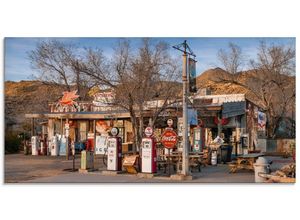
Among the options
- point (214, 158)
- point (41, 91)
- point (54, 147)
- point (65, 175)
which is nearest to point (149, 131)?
point (65, 175)

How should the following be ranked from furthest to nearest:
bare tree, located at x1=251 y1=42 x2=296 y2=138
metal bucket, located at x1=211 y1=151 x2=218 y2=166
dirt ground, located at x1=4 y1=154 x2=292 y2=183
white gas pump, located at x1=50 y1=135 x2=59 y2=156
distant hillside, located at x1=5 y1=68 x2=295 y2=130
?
white gas pump, located at x1=50 y1=135 x2=59 y2=156 < metal bucket, located at x1=211 y1=151 x2=218 y2=166 < distant hillside, located at x1=5 y1=68 x2=295 y2=130 < bare tree, located at x1=251 y1=42 x2=296 y2=138 < dirt ground, located at x1=4 y1=154 x2=292 y2=183

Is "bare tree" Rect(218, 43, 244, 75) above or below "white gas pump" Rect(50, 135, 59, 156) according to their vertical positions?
above

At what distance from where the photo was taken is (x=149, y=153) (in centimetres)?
1034

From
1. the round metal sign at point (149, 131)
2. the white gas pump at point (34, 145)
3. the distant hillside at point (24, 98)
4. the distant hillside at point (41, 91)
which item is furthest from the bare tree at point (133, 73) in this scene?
the white gas pump at point (34, 145)

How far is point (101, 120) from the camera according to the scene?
1825 centimetres

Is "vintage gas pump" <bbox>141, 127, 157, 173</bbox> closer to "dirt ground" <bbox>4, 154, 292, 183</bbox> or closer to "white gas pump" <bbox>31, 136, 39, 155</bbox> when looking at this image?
"dirt ground" <bbox>4, 154, 292, 183</bbox>

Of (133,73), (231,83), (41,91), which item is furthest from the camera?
(41,91)

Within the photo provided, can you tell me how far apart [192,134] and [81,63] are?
5.47 meters

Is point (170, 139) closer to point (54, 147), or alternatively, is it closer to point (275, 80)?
point (275, 80)

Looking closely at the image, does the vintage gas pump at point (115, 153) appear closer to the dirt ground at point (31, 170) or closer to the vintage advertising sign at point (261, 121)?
the dirt ground at point (31, 170)

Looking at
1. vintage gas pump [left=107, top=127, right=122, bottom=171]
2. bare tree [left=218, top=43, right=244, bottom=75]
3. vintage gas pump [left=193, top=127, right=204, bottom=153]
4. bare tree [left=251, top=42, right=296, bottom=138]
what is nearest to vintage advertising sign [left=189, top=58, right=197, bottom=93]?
bare tree [left=218, top=43, right=244, bottom=75]

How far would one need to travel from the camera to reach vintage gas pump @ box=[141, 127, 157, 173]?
1030cm

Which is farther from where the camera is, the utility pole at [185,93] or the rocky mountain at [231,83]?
the rocky mountain at [231,83]

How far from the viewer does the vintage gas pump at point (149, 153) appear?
10.3 meters
